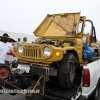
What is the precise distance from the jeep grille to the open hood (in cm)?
140

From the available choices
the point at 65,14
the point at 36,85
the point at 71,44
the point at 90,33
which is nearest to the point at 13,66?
the point at 36,85

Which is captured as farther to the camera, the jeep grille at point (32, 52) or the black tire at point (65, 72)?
the jeep grille at point (32, 52)

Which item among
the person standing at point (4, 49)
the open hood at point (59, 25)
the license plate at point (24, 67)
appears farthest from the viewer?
the person standing at point (4, 49)

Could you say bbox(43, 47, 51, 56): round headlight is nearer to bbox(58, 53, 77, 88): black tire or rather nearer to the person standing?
bbox(58, 53, 77, 88): black tire

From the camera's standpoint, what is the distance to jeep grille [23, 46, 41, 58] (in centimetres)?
402

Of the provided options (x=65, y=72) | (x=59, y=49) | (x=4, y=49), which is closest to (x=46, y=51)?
(x=59, y=49)

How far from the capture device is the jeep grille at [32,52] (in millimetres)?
4023

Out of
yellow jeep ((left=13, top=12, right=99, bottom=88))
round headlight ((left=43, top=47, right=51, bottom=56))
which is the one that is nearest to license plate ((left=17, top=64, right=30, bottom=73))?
yellow jeep ((left=13, top=12, right=99, bottom=88))

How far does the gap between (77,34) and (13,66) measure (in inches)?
84.1

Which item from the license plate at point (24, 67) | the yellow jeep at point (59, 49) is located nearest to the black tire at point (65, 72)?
the yellow jeep at point (59, 49)

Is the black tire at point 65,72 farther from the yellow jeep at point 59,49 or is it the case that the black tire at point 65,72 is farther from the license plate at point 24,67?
the license plate at point 24,67

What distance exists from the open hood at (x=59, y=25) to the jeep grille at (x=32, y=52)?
1402 mm

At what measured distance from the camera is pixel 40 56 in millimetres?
4004

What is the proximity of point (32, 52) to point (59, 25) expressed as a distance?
1.84 meters
